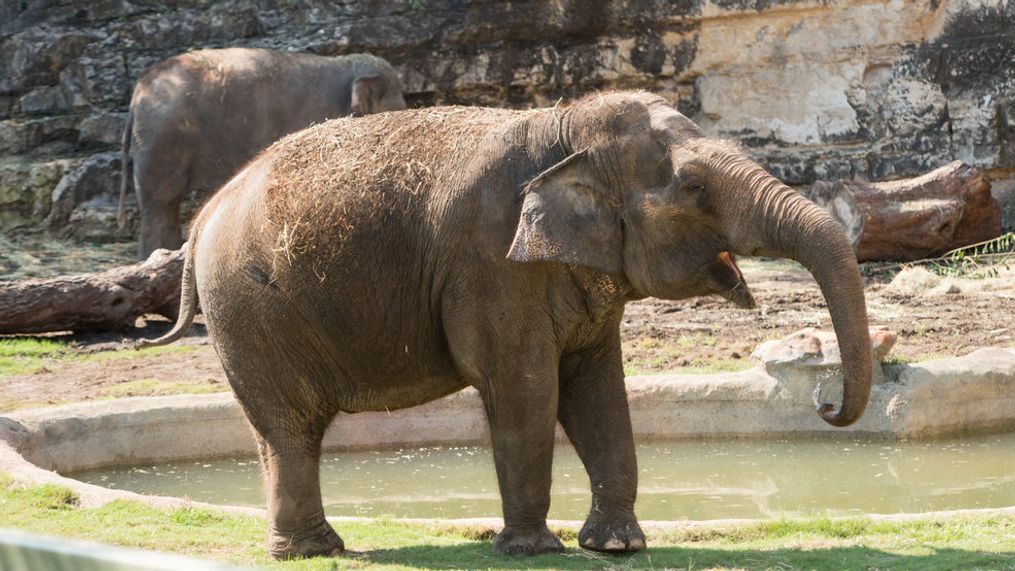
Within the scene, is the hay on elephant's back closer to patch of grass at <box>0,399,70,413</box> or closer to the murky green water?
the murky green water

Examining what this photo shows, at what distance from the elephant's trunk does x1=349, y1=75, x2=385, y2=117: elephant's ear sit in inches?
461

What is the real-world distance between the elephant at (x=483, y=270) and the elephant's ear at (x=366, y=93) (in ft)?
34.4

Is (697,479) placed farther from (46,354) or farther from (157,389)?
(46,354)

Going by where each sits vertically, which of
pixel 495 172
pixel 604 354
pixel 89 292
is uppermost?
pixel 495 172

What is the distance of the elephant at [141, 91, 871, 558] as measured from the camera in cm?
590

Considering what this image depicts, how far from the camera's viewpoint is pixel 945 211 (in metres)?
15.2

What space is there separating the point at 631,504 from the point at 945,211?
983cm

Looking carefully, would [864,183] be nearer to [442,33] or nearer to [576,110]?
[442,33]

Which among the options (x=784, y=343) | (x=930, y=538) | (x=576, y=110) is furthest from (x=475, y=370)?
(x=784, y=343)

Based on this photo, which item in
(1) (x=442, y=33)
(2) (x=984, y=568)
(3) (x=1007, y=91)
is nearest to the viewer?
(2) (x=984, y=568)

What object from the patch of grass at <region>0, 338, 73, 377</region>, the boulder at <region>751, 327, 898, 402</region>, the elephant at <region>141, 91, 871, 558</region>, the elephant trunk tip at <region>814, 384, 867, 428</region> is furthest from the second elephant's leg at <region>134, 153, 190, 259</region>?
the elephant trunk tip at <region>814, 384, 867, 428</region>

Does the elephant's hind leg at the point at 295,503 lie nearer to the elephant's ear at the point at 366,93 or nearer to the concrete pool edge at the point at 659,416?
the concrete pool edge at the point at 659,416

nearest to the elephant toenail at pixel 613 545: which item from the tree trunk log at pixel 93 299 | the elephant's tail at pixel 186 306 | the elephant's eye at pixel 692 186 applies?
the elephant's eye at pixel 692 186

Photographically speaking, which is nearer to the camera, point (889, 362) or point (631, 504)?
point (631, 504)
